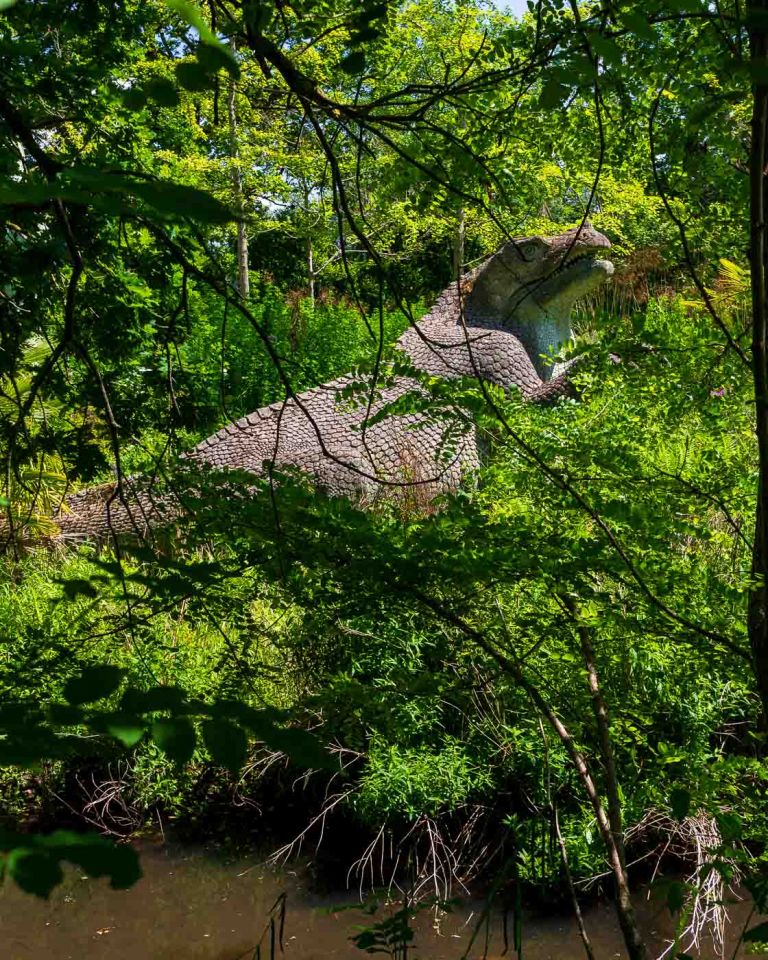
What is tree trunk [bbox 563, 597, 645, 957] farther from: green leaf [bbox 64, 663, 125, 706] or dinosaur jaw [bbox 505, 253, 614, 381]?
dinosaur jaw [bbox 505, 253, 614, 381]

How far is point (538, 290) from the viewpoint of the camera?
8.23 metres

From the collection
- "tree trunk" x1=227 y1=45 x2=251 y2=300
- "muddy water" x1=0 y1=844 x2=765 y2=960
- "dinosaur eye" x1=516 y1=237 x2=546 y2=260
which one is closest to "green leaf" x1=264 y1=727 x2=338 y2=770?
"muddy water" x1=0 y1=844 x2=765 y2=960

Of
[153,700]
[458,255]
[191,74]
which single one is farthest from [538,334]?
[153,700]

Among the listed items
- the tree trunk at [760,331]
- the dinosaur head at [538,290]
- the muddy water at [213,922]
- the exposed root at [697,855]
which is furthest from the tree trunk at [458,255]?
the muddy water at [213,922]

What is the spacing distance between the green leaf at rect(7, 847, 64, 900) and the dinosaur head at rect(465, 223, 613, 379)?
7.18 m

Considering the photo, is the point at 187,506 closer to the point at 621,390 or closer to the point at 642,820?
the point at 621,390

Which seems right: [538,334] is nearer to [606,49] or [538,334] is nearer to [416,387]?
[416,387]

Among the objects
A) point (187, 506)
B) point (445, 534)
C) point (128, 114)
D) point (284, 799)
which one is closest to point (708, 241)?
point (445, 534)

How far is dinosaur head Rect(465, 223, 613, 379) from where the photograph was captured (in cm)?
795

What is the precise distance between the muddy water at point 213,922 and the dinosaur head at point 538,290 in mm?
4850

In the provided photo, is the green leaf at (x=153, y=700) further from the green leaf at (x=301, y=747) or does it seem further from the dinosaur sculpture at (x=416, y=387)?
the dinosaur sculpture at (x=416, y=387)

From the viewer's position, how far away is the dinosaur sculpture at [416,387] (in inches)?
279

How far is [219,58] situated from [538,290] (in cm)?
753

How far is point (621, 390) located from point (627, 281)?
11197mm
